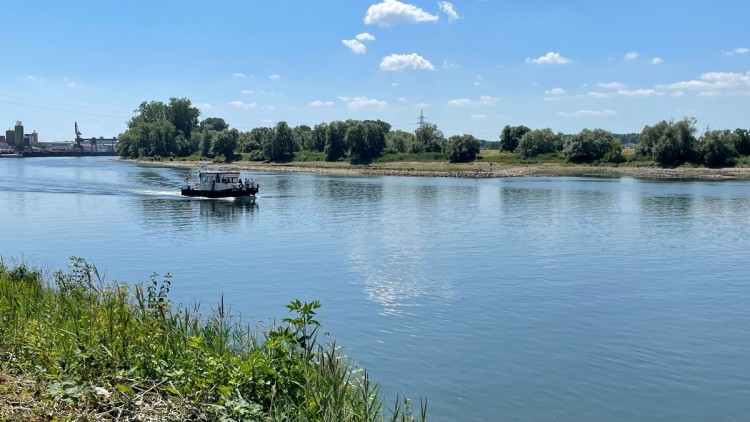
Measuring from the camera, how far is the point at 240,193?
75312 mm

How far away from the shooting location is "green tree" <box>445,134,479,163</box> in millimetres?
156000

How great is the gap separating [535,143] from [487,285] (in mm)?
137396

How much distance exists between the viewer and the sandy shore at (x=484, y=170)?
12775 cm

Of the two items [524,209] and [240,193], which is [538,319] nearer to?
[524,209]

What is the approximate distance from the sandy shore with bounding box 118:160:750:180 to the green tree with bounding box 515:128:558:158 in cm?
1040

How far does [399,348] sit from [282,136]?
6352 inches

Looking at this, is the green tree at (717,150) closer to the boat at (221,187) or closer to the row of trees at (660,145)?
the row of trees at (660,145)

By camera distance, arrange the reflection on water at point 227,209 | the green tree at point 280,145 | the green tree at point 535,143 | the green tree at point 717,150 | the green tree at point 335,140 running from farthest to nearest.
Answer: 1. the green tree at point 280,145
2. the green tree at point 335,140
3. the green tree at point 535,143
4. the green tree at point 717,150
5. the reflection on water at point 227,209

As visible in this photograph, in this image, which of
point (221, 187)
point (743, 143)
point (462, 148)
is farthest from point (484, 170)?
point (221, 187)

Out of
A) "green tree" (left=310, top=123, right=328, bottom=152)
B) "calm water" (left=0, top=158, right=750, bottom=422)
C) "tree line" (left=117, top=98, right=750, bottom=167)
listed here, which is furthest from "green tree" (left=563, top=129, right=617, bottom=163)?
"calm water" (left=0, top=158, right=750, bottom=422)

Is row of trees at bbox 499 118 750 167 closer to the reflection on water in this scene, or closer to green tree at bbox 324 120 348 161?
green tree at bbox 324 120 348 161

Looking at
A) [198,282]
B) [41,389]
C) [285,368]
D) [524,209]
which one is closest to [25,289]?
[41,389]

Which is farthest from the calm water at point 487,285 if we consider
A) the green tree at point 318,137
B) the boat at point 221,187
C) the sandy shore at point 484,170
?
the green tree at point 318,137

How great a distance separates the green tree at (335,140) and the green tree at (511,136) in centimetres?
4265
